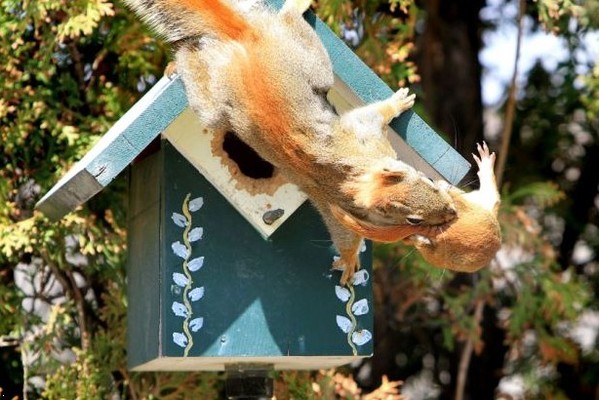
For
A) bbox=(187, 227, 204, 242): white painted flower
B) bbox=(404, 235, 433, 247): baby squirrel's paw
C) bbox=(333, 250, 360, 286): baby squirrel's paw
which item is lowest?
bbox=(333, 250, 360, 286): baby squirrel's paw

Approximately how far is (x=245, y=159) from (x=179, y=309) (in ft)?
2.00

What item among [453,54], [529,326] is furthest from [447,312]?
[453,54]

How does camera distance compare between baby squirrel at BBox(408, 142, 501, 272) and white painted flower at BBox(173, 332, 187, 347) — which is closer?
baby squirrel at BBox(408, 142, 501, 272)

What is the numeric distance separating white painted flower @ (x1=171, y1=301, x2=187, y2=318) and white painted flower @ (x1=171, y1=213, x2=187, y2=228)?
237 mm

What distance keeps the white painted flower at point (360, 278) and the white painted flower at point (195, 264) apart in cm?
48

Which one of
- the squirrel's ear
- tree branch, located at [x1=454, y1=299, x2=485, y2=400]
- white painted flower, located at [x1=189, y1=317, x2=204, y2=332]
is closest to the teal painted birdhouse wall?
white painted flower, located at [x1=189, y1=317, x2=204, y2=332]

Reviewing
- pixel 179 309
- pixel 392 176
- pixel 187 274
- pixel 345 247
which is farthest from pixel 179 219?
pixel 392 176

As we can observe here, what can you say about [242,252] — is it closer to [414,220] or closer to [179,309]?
[179,309]

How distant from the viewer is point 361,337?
4156mm

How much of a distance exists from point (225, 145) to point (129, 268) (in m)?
0.67

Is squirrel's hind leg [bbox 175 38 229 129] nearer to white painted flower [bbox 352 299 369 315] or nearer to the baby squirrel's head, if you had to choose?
the baby squirrel's head

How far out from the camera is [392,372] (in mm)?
6656

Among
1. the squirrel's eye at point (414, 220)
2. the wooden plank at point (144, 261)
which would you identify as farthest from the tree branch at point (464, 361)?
the squirrel's eye at point (414, 220)

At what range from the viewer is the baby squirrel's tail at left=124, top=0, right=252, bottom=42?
3891 millimetres
